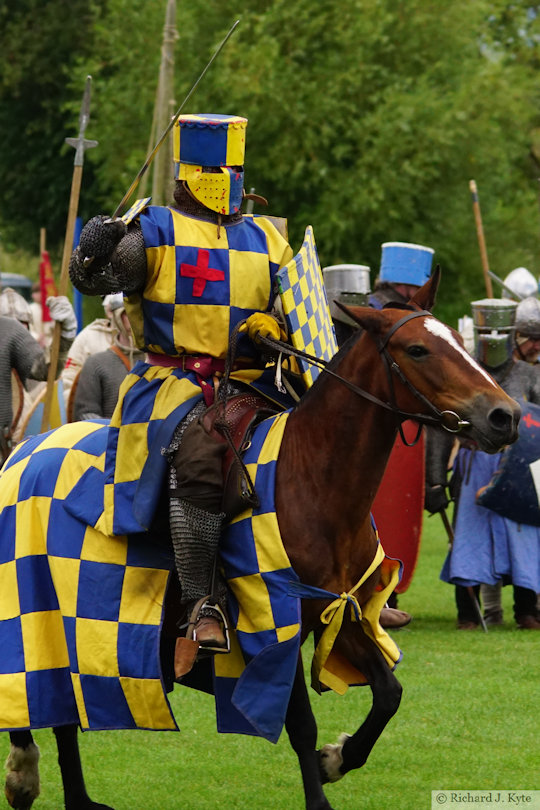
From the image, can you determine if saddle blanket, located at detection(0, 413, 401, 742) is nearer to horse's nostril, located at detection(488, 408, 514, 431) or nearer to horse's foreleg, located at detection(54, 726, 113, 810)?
horse's foreleg, located at detection(54, 726, 113, 810)

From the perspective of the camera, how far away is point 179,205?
5.27 m

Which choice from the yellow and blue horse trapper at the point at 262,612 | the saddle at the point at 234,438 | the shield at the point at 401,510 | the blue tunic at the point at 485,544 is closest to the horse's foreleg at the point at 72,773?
the yellow and blue horse trapper at the point at 262,612

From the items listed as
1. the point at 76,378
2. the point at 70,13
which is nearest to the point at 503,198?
the point at 70,13

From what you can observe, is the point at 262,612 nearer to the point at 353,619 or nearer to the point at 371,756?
the point at 353,619

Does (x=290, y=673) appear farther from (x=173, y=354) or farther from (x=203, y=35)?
(x=203, y=35)

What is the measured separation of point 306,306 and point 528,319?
4.87 meters

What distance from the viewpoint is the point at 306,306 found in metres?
5.29

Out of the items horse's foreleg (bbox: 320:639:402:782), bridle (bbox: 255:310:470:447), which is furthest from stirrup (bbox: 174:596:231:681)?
bridle (bbox: 255:310:470:447)

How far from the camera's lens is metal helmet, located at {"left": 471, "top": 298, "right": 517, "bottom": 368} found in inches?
365

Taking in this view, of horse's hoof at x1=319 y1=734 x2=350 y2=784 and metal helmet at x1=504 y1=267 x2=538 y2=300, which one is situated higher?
metal helmet at x1=504 y1=267 x2=538 y2=300

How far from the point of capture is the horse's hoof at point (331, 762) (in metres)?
5.30

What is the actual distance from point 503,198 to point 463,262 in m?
4.91

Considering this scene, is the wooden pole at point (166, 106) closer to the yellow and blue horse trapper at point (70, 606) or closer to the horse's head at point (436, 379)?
the yellow and blue horse trapper at point (70, 606)

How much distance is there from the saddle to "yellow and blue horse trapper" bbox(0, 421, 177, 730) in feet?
1.38
